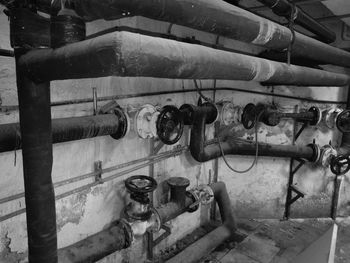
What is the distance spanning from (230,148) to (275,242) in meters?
1.09

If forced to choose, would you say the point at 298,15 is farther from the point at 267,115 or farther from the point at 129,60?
the point at 129,60

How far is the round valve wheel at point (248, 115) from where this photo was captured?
288 centimetres

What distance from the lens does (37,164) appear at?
97cm

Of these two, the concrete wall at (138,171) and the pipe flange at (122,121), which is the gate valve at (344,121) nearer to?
the concrete wall at (138,171)

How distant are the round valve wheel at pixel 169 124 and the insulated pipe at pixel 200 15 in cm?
80

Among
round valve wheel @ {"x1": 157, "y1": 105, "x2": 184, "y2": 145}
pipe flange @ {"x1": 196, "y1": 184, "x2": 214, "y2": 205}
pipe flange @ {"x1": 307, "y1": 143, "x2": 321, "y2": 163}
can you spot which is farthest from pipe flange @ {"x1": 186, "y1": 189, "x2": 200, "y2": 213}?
pipe flange @ {"x1": 307, "y1": 143, "x2": 321, "y2": 163}

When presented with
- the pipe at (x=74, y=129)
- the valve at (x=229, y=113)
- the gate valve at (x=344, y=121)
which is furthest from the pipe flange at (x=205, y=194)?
the gate valve at (x=344, y=121)

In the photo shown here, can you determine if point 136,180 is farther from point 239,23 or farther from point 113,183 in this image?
point 239,23

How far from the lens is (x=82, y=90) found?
1.74 meters

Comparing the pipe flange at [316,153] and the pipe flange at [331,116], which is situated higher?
the pipe flange at [331,116]

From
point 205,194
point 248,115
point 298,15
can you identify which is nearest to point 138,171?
point 205,194

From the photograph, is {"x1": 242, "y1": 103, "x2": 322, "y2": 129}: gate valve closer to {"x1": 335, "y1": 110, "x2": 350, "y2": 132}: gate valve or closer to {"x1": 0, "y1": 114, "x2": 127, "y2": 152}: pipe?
{"x1": 335, "y1": 110, "x2": 350, "y2": 132}: gate valve

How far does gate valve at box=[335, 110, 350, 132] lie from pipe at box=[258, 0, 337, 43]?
829 mm

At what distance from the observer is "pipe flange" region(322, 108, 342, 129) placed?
10.1 feet
